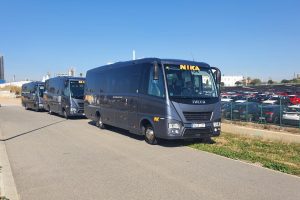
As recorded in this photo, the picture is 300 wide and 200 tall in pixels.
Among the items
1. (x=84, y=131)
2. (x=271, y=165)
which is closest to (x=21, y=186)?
(x=271, y=165)

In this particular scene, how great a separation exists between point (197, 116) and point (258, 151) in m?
2.11

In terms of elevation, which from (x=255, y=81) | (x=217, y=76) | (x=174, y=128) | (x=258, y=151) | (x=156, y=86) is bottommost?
(x=258, y=151)

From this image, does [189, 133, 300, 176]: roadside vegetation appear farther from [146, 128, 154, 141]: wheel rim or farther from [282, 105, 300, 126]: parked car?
[282, 105, 300, 126]: parked car

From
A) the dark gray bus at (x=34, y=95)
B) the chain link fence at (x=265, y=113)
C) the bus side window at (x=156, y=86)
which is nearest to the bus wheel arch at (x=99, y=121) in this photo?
the bus side window at (x=156, y=86)

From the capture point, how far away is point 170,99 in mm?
11898

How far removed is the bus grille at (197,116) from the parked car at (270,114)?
5.53 m

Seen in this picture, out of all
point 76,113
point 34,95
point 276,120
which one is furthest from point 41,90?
point 276,120

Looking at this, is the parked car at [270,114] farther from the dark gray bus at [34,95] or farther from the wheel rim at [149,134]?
the dark gray bus at [34,95]

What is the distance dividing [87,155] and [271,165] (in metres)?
4.83

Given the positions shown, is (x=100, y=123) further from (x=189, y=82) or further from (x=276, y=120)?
(x=276, y=120)

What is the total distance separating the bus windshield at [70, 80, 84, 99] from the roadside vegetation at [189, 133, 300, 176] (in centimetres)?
1116

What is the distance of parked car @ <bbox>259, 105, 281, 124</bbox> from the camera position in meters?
16.7

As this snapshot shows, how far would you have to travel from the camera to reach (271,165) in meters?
9.22

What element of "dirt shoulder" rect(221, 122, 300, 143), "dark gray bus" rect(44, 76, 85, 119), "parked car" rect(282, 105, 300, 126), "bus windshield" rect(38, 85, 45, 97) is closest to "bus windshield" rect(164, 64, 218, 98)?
"dirt shoulder" rect(221, 122, 300, 143)
